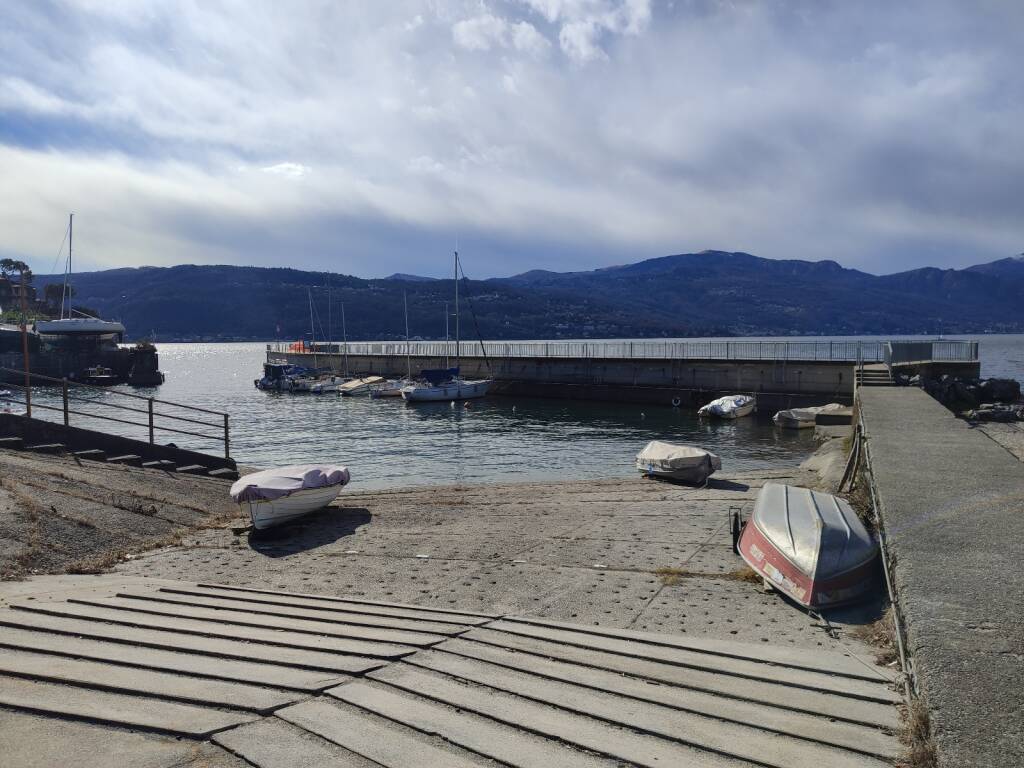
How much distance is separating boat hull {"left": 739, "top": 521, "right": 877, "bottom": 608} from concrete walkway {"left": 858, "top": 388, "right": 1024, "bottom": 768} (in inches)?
25.4

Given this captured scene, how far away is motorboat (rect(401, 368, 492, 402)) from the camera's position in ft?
180

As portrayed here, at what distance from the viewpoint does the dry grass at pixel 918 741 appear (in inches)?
119

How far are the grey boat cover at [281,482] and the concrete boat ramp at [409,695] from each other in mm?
5617

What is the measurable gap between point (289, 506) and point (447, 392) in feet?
145

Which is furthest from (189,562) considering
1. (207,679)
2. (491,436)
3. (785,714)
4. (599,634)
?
(491,436)

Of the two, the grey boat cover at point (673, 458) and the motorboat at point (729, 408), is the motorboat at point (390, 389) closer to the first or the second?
the motorboat at point (729, 408)

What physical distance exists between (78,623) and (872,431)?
11081 mm

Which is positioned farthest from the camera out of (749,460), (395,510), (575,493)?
(749,460)

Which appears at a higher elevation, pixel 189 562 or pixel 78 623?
pixel 78 623

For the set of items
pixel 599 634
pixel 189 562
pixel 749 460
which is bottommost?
pixel 749 460

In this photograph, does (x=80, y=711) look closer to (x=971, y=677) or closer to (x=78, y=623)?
(x=78, y=623)

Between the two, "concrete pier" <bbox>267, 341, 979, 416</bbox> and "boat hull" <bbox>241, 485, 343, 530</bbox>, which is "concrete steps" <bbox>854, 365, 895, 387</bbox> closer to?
"concrete pier" <bbox>267, 341, 979, 416</bbox>

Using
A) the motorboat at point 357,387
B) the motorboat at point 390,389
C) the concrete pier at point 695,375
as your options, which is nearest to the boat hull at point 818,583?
the concrete pier at point 695,375

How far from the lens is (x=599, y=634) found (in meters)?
5.17
